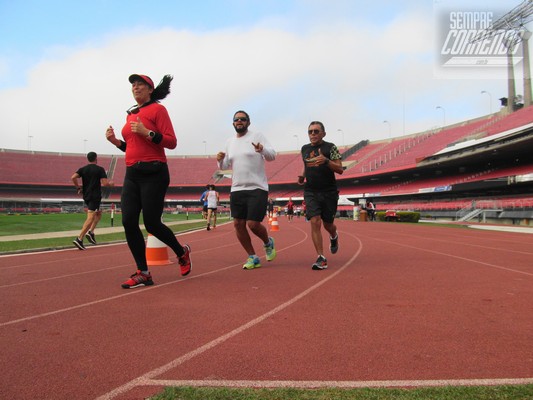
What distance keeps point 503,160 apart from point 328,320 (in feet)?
122

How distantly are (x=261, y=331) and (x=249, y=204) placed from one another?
2823mm

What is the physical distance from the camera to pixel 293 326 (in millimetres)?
2705

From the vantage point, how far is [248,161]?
5367 mm

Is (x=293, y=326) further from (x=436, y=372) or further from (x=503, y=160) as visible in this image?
(x=503, y=160)

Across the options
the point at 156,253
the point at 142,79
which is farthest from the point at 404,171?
the point at 142,79

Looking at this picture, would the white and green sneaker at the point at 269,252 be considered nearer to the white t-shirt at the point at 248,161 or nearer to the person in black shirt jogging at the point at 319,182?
the person in black shirt jogging at the point at 319,182

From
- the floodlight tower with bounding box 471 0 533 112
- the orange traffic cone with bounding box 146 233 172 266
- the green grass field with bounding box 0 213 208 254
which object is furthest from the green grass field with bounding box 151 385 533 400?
the floodlight tower with bounding box 471 0 533 112

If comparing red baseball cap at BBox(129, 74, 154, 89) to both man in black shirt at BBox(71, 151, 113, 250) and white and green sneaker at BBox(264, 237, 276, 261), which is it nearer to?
white and green sneaker at BBox(264, 237, 276, 261)

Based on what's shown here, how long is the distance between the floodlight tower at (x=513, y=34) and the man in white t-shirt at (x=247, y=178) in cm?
3870

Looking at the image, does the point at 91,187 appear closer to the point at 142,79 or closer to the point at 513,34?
the point at 142,79

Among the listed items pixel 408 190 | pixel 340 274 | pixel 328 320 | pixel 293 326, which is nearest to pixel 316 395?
pixel 293 326

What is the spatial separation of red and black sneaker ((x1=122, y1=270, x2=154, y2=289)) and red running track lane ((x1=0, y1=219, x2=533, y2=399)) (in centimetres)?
9

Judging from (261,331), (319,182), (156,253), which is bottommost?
(261,331)

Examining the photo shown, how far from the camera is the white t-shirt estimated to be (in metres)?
5.32
